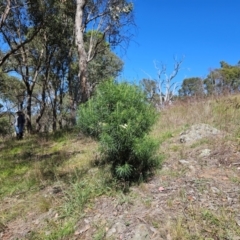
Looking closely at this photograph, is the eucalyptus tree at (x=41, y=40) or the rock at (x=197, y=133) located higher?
the eucalyptus tree at (x=41, y=40)

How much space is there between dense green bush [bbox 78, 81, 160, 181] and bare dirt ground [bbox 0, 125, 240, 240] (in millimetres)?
273

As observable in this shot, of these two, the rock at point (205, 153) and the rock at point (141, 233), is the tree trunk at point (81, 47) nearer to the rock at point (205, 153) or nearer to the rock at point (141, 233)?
the rock at point (205, 153)

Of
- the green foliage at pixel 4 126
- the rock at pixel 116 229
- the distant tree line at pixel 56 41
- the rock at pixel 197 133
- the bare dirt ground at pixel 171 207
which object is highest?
the distant tree line at pixel 56 41

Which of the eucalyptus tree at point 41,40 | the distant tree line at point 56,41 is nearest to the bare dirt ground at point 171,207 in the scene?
the distant tree line at point 56,41

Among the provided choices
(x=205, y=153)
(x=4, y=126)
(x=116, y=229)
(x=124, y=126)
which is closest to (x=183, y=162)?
(x=205, y=153)

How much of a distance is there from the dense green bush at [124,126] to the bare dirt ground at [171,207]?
273mm

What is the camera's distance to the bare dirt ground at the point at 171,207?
2.41 meters

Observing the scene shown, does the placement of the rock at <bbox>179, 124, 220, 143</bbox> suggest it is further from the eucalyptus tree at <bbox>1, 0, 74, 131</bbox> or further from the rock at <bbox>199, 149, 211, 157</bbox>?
the eucalyptus tree at <bbox>1, 0, 74, 131</bbox>

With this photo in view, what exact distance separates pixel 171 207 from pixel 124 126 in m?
1.07

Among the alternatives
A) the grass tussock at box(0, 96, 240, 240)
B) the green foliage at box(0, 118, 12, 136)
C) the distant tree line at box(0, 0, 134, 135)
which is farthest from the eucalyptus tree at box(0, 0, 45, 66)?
the green foliage at box(0, 118, 12, 136)

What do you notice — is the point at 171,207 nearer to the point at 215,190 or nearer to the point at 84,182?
the point at 215,190

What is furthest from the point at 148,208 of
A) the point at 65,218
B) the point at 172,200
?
the point at 65,218

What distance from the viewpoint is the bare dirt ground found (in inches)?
94.8

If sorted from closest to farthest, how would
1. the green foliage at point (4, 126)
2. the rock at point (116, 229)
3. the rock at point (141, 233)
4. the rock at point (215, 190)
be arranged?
the rock at point (141, 233), the rock at point (116, 229), the rock at point (215, 190), the green foliage at point (4, 126)
